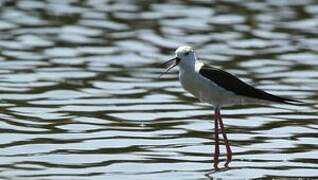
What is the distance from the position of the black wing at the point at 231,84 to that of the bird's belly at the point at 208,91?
2.2 inches

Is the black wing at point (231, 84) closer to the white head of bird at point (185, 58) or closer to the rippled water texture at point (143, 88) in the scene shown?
the white head of bird at point (185, 58)

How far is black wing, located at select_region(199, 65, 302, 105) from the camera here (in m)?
12.3

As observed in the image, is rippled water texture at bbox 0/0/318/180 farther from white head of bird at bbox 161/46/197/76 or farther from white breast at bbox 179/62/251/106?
white head of bird at bbox 161/46/197/76

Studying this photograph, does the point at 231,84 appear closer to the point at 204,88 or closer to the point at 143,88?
the point at 204,88

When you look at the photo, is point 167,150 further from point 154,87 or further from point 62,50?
point 62,50

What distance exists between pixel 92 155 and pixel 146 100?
140 inches

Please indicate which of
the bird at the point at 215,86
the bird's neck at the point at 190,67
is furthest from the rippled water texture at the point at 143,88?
the bird's neck at the point at 190,67

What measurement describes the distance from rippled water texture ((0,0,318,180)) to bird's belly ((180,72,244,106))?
2.23 ft

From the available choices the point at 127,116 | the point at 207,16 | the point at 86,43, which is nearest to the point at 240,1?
the point at 207,16

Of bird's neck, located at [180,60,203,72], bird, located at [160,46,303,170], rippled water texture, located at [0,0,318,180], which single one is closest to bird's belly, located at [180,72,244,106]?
bird, located at [160,46,303,170]

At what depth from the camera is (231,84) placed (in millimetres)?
12422

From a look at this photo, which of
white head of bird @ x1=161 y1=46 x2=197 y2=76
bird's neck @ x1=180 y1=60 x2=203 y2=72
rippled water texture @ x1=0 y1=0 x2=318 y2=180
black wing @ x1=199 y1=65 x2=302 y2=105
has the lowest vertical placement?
rippled water texture @ x1=0 y1=0 x2=318 y2=180

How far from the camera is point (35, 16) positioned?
22594mm

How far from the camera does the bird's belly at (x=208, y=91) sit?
12.3 metres
